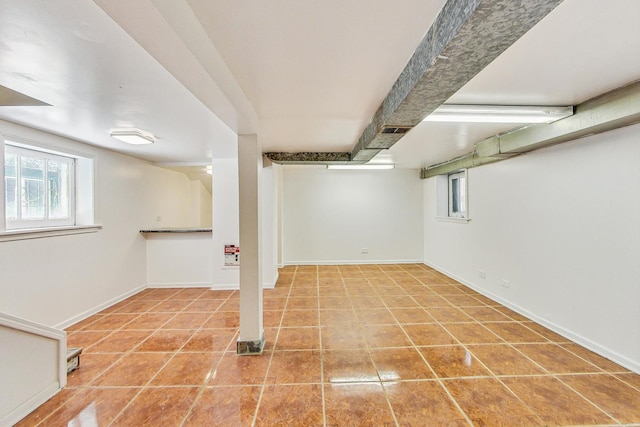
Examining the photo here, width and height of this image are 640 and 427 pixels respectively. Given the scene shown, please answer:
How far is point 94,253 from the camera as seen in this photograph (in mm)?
3174

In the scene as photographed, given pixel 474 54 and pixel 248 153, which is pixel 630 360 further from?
pixel 248 153

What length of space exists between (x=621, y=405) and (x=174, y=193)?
6.28 metres

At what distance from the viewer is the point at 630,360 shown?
2.01 m

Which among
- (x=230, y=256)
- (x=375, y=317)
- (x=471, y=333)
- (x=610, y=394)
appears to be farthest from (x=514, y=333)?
(x=230, y=256)

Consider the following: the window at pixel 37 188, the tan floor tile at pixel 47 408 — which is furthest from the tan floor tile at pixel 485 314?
the window at pixel 37 188

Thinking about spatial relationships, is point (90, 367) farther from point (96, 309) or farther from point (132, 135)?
point (132, 135)

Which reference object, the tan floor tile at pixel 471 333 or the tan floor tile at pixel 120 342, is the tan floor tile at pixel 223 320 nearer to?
the tan floor tile at pixel 120 342

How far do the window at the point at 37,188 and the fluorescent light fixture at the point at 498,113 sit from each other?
4005mm

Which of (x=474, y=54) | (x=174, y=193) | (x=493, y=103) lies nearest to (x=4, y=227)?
(x=174, y=193)

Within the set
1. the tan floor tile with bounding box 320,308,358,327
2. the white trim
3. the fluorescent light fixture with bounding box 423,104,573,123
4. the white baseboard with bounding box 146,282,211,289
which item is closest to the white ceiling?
the fluorescent light fixture with bounding box 423,104,573,123

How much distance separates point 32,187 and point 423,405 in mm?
4260

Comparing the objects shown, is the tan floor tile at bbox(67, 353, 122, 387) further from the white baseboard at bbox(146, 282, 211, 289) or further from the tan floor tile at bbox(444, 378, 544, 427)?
the tan floor tile at bbox(444, 378, 544, 427)

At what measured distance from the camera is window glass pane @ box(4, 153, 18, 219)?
95.0 inches

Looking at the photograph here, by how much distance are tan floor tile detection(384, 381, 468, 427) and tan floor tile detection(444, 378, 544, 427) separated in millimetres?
83
